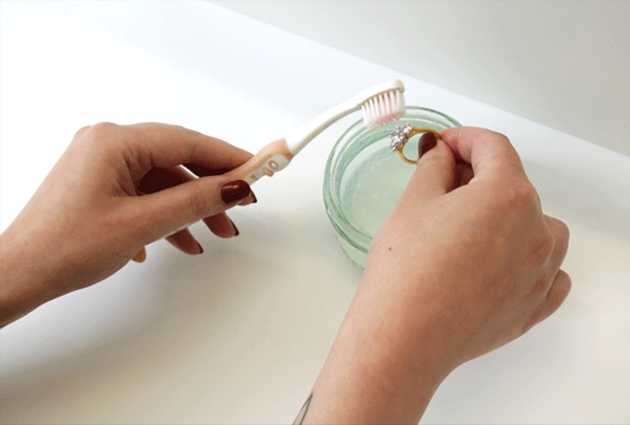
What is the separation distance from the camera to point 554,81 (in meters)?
0.59

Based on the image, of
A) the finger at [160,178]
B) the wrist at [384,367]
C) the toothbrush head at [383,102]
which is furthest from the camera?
the finger at [160,178]

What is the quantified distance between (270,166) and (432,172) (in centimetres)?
17

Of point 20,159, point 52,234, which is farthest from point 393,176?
point 20,159

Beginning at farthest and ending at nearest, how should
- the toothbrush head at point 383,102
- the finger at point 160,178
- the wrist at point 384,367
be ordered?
1. the finger at point 160,178
2. the toothbrush head at point 383,102
3. the wrist at point 384,367

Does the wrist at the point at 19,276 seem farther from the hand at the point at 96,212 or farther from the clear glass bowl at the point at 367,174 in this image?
the clear glass bowl at the point at 367,174

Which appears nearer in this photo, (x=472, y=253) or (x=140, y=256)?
(x=472, y=253)

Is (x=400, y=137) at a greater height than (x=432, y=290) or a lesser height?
greater

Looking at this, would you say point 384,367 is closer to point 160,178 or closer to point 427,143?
point 427,143

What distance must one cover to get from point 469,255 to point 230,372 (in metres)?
0.29

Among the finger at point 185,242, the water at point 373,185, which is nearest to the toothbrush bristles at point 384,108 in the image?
the water at point 373,185

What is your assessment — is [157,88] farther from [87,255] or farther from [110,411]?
[110,411]

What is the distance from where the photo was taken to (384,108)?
520mm

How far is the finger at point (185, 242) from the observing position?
0.63m

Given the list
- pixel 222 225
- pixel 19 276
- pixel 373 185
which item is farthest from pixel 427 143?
pixel 19 276
